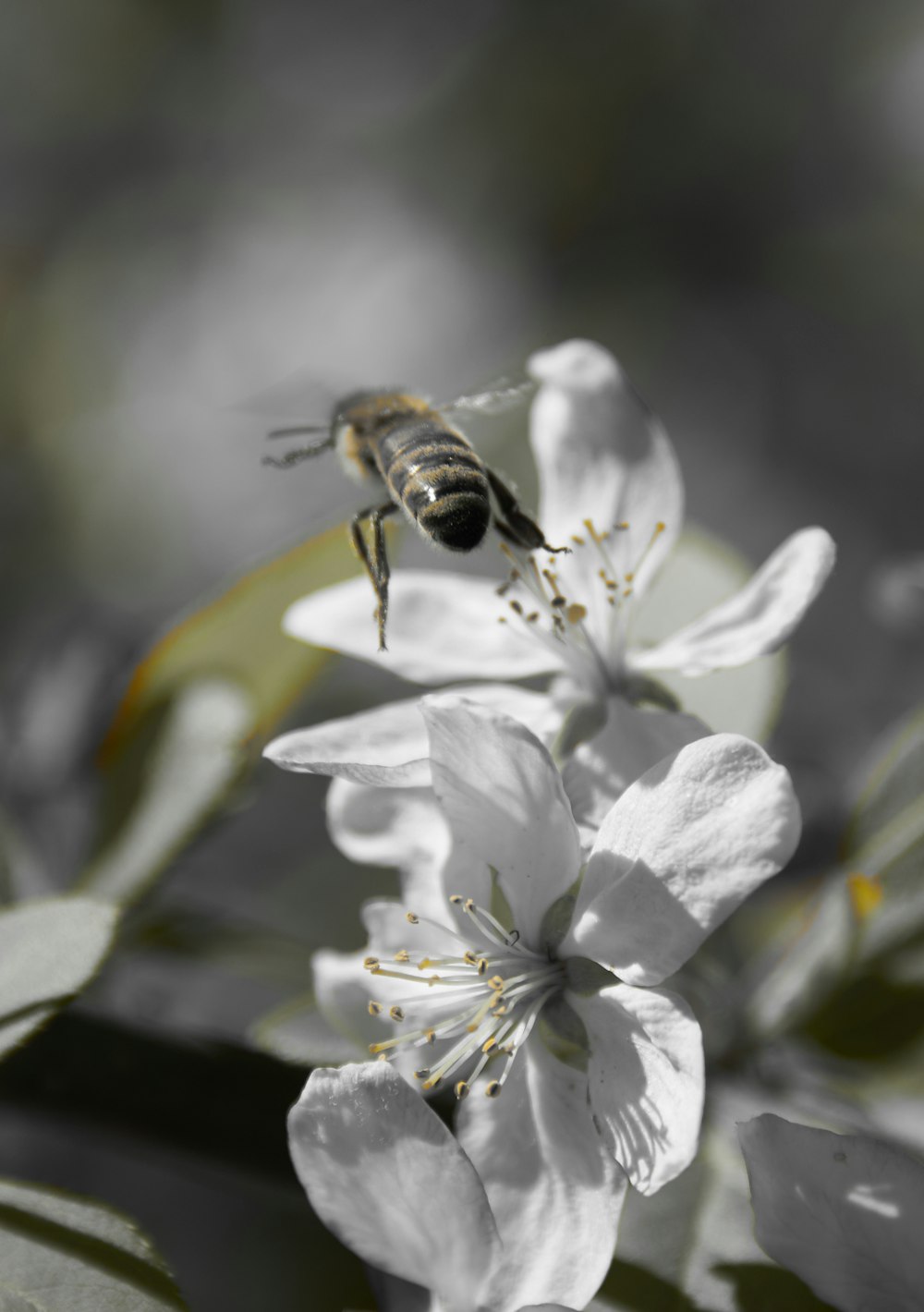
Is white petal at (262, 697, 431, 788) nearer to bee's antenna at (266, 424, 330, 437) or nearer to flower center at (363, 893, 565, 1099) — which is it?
flower center at (363, 893, 565, 1099)

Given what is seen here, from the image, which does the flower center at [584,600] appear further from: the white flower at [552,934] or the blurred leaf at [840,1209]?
the blurred leaf at [840,1209]

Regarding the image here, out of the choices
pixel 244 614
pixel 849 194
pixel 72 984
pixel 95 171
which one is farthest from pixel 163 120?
pixel 72 984

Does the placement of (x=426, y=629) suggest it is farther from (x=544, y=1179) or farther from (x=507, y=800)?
(x=544, y=1179)

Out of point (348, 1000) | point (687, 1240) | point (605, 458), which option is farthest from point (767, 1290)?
point (605, 458)

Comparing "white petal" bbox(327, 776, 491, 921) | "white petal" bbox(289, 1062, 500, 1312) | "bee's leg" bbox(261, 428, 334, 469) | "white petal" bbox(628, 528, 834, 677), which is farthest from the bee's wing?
"white petal" bbox(289, 1062, 500, 1312)

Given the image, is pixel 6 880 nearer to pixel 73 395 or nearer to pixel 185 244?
pixel 73 395

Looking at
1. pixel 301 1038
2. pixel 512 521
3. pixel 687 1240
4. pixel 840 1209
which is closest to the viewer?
pixel 840 1209
